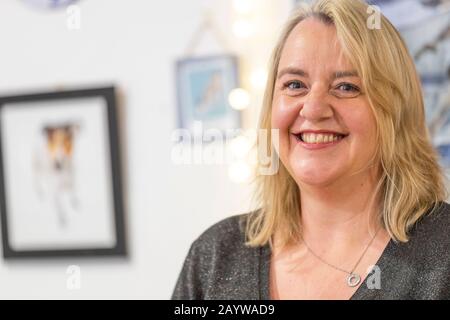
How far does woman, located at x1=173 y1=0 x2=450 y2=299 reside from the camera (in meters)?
0.88

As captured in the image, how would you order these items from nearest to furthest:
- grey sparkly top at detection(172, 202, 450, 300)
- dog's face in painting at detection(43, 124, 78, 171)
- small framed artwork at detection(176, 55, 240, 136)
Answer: grey sparkly top at detection(172, 202, 450, 300) → small framed artwork at detection(176, 55, 240, 136) → dog's face in painting at detection(43, 124, 78, 171)

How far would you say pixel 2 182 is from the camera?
1411 millimetres

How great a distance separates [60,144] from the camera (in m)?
1.37

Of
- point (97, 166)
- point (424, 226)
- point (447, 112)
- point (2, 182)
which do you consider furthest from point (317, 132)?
point (2, 182)

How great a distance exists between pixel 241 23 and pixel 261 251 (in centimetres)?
50

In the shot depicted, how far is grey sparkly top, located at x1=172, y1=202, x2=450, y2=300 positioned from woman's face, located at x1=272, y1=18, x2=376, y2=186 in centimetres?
14

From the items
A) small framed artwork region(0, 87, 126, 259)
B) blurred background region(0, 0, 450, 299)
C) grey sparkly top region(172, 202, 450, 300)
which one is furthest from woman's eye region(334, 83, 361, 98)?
small framed artwork region(0, 87, 126, 259)

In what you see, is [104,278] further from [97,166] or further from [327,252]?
[327,252]

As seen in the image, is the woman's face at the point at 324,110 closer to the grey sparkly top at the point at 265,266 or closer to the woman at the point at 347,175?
the woman at the point at 347,175

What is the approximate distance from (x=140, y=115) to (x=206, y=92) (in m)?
0.16

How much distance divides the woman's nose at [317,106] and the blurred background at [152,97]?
334 millimetres

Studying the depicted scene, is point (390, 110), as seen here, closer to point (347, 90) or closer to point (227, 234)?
point (347, 90)

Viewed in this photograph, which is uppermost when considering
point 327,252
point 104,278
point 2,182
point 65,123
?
point 65,123

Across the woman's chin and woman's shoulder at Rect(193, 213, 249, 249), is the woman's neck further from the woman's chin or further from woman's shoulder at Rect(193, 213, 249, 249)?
woman's shoulder at Rect(193, 213, 249, 249)
